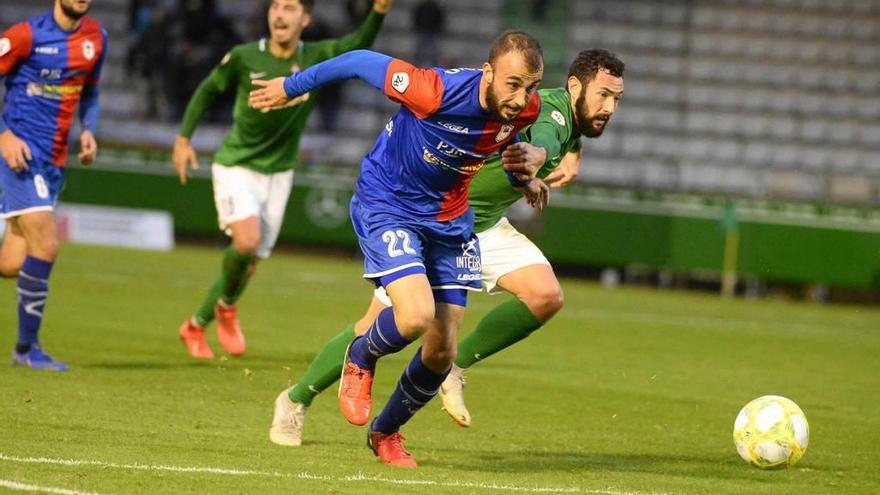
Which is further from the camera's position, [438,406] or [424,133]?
[438,406]

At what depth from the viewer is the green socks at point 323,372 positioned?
708 cm

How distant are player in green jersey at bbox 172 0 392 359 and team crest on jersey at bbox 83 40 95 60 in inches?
47.1

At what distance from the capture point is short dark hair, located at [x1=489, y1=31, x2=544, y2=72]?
636 cm

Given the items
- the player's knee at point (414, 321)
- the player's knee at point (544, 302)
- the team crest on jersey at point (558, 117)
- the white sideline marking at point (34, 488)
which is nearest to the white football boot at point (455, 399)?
the player's knee at point (544, 302)

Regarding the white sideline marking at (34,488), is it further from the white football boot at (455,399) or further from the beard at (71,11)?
the beard at (71,11)

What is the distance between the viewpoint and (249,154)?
1080 cm

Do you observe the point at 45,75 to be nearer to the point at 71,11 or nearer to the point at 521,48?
the point at 71,11

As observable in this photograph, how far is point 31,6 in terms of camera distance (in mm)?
27266

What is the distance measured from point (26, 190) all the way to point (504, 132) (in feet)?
12.9

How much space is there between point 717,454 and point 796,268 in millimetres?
13537

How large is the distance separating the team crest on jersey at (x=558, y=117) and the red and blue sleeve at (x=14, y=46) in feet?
12.4

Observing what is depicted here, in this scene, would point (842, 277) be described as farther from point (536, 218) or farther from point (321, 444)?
point (321, 444)

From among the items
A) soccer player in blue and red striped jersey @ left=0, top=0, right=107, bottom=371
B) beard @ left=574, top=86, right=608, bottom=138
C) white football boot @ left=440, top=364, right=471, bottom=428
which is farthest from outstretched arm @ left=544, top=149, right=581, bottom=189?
soccer player in blue and red striped jersey @ left=0, top=0, right=107, bottom=371

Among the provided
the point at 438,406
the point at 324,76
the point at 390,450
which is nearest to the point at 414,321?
the point at 390,450
